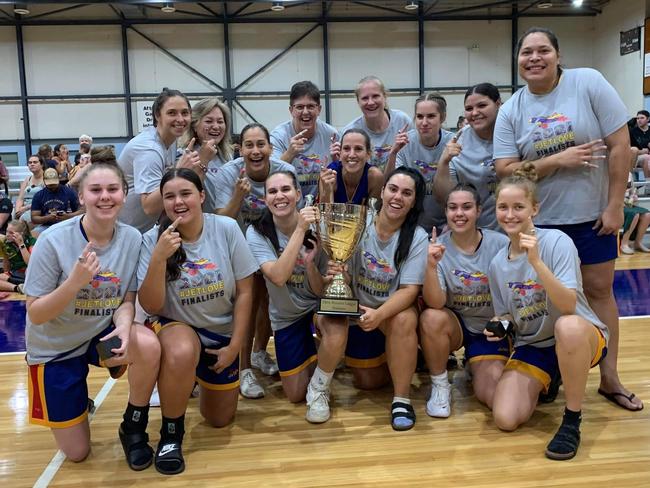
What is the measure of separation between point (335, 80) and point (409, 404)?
11958 millimetres

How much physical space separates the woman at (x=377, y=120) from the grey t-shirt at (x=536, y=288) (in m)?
1.24

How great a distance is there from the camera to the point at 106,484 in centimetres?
228

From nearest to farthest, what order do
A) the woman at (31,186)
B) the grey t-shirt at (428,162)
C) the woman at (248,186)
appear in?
the woman at (248,186) → the grey t-shirt at (428,162) → the woman at (31,186)

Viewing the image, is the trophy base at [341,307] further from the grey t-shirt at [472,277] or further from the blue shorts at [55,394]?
the blue shorts at [55,394]

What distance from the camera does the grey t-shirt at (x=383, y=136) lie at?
3.72m

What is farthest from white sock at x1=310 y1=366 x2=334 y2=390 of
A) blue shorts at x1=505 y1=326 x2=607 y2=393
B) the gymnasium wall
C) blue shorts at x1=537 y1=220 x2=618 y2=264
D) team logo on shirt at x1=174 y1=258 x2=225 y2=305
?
the gymnasium wall

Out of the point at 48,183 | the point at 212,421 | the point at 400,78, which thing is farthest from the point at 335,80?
the point at 212,421

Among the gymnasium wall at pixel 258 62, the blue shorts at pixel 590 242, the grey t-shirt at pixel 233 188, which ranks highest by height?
the gymnasium wall at pixel 258 62

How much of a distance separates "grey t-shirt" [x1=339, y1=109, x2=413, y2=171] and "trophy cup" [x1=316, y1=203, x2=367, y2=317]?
99 cm

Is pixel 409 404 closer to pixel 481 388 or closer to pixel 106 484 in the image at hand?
pixel 481 388

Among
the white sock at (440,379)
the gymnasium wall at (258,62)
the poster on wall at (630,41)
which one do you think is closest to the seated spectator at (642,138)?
the gymnasium wall at (258,62)

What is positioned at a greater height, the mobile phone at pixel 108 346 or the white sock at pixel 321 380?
the mobile phone at pixel 108 346

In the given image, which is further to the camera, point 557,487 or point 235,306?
point 235,306

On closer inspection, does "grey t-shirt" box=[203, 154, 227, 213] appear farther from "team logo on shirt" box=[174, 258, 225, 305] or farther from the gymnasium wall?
the gymnasium wall
